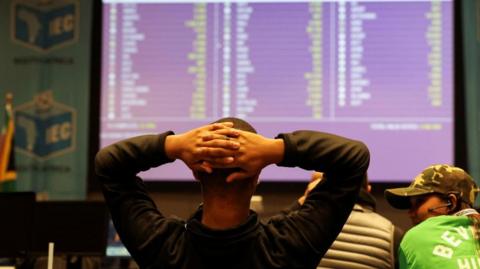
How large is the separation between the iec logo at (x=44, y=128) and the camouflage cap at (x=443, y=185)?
3.36 m

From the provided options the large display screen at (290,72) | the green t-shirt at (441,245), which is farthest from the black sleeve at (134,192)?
the large display screen at (290,72)

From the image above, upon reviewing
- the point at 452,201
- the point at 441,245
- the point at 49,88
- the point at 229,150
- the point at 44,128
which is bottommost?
the point at 441,245

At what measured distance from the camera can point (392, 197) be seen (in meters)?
2.53

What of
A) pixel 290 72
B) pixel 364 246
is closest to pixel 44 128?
pixel 290 72

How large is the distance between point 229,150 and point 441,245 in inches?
42.1

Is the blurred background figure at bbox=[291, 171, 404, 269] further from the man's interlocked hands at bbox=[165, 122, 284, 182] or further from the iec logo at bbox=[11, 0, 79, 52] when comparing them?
the iec logo at bbox=[11, 0, 79, 52]

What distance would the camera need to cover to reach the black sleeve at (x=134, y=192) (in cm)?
150

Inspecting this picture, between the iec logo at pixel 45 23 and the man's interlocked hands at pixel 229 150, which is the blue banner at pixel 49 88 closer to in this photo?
the iec logo at pixel 45 23

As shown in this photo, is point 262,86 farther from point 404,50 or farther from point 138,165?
point 138,165

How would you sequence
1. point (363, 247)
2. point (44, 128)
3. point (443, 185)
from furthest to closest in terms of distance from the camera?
point (44, 128), point (363, 247), point (443, 185)

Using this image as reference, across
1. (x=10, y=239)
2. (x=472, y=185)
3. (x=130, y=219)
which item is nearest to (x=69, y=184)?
(x=10, y=239)

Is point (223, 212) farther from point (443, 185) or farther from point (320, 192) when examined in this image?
point (443, 185)

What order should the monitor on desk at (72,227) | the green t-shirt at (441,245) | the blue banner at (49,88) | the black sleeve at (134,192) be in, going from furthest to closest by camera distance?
the blue banner at (49,88) → the monitor on desk at (72,227) → the green t-shirt at (441,245) → the black sleeve at (134,192)

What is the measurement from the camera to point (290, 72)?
16.9 ft
